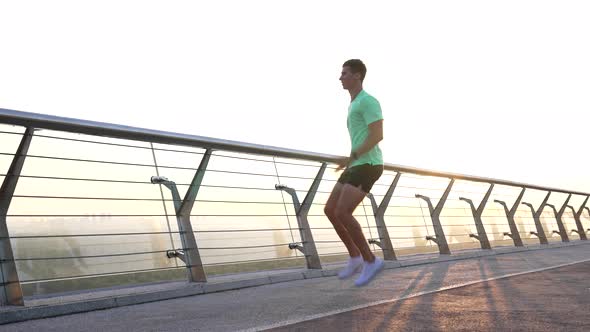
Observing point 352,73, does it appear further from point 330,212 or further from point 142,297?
point 142,297

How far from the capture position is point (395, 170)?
9453 mm

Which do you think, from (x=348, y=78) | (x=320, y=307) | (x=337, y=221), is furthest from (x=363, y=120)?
(x=320, y=307)

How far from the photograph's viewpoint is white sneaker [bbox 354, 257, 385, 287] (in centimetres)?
509

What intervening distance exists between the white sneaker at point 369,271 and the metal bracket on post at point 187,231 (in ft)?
5.31

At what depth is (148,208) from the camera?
19.5 ft

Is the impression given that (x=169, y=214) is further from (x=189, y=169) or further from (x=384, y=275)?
(x=384, y=275)

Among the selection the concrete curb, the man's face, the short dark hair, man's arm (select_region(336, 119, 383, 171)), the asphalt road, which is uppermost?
the short dark hair

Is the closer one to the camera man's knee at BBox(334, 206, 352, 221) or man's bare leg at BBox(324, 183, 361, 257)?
man's knee at BBox(334, 206, 352, 221)

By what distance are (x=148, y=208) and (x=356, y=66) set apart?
92.1 inches

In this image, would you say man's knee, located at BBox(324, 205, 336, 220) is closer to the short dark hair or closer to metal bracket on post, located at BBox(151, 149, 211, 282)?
the short dark hair

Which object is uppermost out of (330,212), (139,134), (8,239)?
(139,134)

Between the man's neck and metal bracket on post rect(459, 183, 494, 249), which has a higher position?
the man's neck

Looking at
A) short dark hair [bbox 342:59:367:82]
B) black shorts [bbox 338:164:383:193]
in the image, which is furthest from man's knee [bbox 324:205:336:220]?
short dark hair [bbox 342:59:367:82]

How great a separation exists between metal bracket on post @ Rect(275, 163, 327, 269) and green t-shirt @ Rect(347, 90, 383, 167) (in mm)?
2447
